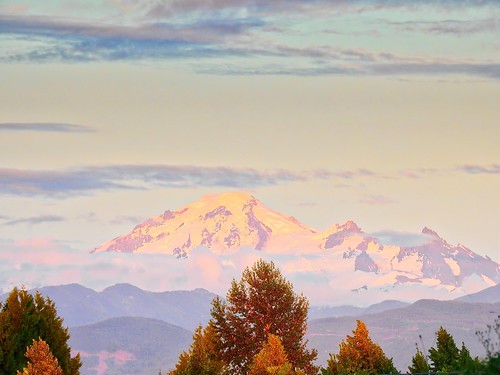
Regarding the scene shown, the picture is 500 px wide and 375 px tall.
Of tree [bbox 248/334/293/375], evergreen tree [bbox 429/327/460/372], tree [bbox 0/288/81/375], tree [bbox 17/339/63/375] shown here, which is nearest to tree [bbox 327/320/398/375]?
evergreen tree [bbox 429/327/460/372]

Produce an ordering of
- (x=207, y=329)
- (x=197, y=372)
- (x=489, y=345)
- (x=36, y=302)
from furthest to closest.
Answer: (x=207, y=329) < (x=36, y=302) < (x=197, y=372) < (x=489, y=345)

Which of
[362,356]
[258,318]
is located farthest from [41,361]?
[258,318]

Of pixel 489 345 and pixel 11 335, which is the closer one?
pixel 489 345

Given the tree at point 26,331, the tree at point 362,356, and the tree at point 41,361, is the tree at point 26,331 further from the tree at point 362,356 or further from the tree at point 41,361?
the tree at point 362,356

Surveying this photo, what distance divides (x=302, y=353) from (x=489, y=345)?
85.6m

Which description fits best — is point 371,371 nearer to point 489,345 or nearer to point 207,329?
point 207,329

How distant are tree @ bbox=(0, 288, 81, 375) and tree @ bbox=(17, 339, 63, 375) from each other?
150 inches

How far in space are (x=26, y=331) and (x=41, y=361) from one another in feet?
23.0

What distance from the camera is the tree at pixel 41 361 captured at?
70312 mm

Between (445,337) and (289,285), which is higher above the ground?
(289,285)

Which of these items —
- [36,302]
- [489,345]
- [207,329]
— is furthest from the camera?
[207,329]

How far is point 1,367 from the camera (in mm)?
76812

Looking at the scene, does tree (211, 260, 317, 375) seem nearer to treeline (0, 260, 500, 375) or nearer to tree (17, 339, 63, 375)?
treeline (0, 260, 500, 375)

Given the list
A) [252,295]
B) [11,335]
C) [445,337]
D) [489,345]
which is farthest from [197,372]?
[252,295]
